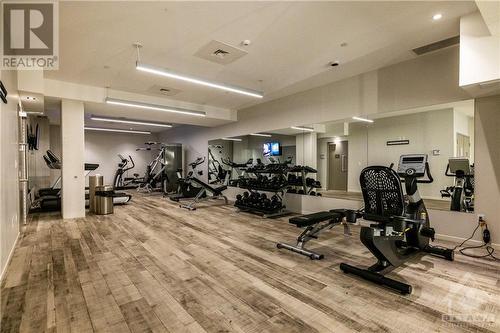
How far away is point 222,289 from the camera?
2.34 m

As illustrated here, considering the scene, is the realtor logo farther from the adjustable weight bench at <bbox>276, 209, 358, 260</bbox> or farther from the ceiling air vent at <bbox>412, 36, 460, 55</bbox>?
the ceiling air vent at <bbox>412, 36, 460, 55</bbox>

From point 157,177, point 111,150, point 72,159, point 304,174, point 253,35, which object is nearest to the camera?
point 253,35

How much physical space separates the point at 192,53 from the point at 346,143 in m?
3.72

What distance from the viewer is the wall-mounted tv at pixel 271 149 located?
6.75 m

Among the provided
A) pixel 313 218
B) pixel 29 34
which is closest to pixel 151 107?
pixel 29 34

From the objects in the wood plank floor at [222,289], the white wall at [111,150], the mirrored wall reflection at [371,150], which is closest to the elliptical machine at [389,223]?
the wood plank floor at [222,289]

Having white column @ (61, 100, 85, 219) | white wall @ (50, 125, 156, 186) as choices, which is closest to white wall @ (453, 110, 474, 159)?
white column @ (61, 100, 85, 219)

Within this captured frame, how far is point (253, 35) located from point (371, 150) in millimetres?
3235

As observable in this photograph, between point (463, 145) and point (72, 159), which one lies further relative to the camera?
point (72, 159)

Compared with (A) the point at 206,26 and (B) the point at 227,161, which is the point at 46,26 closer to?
(A) the point at 206,26

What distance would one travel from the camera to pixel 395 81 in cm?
431

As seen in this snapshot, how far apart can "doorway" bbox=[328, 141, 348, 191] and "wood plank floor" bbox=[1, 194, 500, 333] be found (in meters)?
1.92

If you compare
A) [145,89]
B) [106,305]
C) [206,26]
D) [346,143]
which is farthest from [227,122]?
[106,305]

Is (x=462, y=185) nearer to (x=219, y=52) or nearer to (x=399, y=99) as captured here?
(x=399, y=99)
